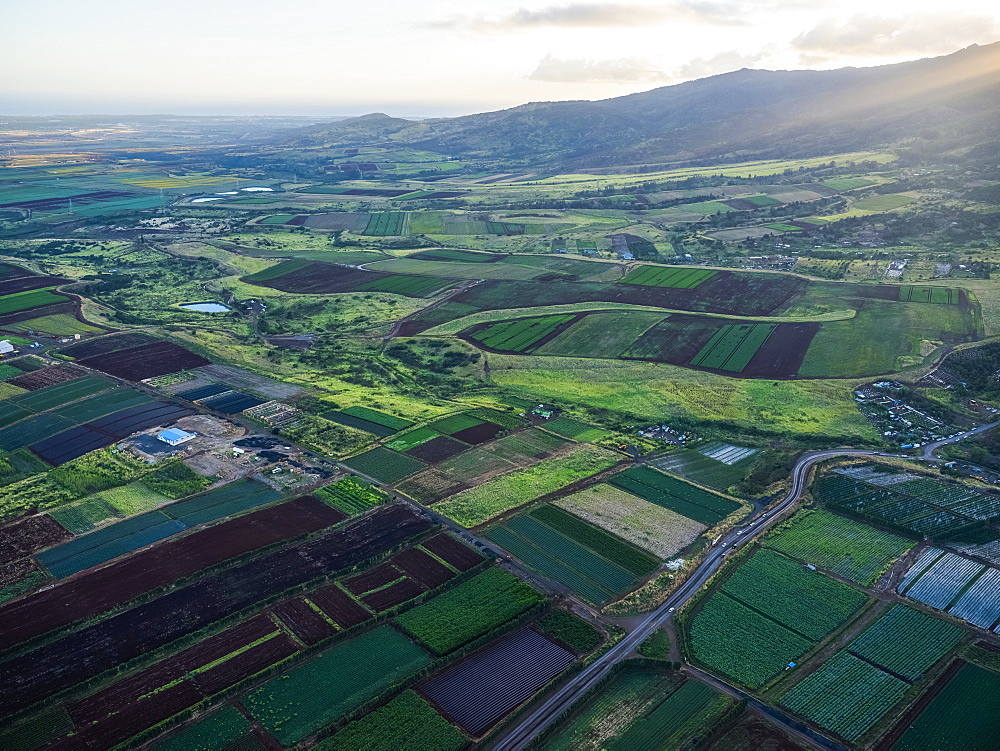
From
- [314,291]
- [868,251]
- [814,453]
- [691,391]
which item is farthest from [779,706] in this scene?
[868,251]

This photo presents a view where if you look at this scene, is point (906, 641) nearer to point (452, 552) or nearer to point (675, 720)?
point (675, 720)

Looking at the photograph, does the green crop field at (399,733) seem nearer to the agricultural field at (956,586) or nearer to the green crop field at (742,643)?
the green crop field at (742,643)

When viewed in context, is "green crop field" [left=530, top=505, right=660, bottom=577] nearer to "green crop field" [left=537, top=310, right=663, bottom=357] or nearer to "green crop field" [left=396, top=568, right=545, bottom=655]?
"green crop field" [left=396, top=568, right=545, bottom=655]

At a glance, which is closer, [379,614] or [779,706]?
[779,706]

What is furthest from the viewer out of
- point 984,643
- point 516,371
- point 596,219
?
point 596,219

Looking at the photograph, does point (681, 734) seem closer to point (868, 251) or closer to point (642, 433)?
point (642, 433)

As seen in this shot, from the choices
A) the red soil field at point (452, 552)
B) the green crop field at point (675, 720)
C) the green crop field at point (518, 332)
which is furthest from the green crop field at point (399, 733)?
the green crop field at point (518, 332)

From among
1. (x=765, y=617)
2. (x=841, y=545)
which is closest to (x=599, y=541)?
(x=765, y=617)
